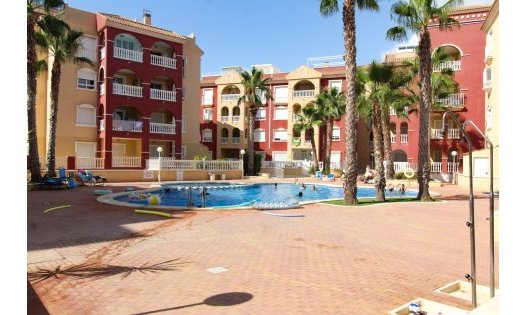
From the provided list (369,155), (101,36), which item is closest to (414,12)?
(101,36)

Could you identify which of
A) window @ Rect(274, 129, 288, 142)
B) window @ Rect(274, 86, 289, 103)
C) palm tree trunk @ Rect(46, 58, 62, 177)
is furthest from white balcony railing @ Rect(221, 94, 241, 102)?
palm tree trunk @ Rect(46, 58, 62, 177)

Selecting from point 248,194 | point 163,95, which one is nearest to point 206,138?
point 163,95

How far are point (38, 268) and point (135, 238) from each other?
10.6 ft

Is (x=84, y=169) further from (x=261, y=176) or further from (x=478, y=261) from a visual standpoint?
(x=478, y=261)

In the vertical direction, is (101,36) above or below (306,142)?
above

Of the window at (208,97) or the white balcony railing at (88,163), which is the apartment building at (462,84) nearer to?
the window at (208,97)

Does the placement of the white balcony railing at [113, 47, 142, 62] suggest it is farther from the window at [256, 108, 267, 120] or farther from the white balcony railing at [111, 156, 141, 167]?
the window at [256, 108, 267, 120]

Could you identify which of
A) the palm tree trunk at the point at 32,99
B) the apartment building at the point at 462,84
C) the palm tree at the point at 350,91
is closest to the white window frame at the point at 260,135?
the apartment building at the point at 462,84

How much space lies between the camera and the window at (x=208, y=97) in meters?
56.6

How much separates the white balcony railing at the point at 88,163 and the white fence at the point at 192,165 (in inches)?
153

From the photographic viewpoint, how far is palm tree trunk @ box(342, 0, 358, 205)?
728 inches

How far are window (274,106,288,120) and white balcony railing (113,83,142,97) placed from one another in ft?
71.7

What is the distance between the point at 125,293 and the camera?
6.46m
